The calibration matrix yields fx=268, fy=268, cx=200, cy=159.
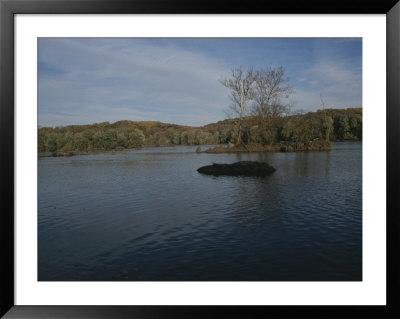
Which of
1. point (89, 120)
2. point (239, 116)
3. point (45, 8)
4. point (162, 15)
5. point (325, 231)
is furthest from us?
point (239, 116)

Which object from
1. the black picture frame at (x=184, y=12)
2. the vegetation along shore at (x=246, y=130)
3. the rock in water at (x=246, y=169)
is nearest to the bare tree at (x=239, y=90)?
the vegetation along shore at (x=246, y=130)

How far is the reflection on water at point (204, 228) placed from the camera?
399 centimetres

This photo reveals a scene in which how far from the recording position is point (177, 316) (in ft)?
9.04

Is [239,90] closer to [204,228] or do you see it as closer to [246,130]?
[246,130]

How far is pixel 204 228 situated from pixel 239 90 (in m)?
12.7

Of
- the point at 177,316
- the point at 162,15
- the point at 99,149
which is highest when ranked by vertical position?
the point at 162,15

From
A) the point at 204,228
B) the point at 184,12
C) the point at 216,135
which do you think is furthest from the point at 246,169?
A: the point at 184,12

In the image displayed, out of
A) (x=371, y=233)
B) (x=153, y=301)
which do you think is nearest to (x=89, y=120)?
(x=153, y=301)

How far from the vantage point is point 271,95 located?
59.7ft

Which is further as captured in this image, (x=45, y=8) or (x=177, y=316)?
(x=45, y=8)

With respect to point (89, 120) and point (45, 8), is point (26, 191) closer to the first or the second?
point (45, 8)

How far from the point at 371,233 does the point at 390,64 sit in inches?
74.0

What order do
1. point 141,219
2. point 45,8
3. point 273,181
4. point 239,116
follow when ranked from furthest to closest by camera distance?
point 239,116, point 273,181, point 141,219, point 45,8

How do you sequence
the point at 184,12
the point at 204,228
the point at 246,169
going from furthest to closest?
the point at 246,169 < the point at 204,228 < the point at 184,12
